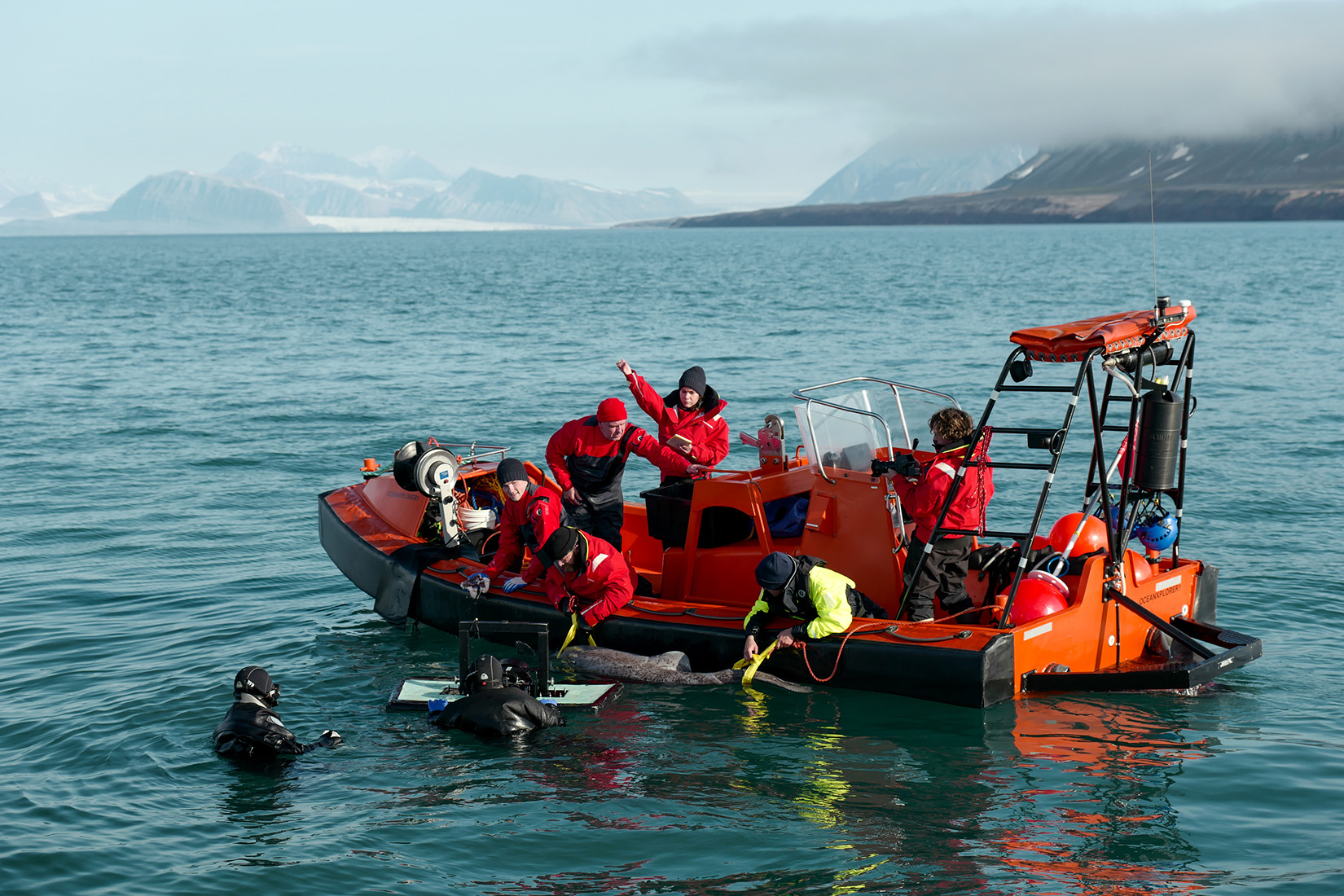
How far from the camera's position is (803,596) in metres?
7.17

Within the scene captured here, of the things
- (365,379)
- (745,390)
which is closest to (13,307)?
(365,379)

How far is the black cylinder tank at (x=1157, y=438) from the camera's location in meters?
6.82

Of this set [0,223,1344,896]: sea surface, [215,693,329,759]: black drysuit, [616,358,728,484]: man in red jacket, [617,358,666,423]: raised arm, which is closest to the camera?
[0,223,1344,896]: sea surface

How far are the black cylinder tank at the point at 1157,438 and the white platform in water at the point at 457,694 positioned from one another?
3511 mm

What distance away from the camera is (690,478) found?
27.9 ft

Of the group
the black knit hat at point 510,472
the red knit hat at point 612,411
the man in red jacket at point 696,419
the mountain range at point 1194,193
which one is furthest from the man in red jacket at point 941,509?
the mountain range at point 1194,193

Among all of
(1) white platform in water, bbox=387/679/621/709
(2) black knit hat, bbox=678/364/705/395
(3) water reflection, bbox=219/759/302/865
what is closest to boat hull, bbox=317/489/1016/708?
(1) white platform in water, bbox=387/679/621/709

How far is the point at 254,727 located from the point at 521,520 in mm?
2195

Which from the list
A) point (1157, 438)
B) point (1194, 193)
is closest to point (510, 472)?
point (1157, 438)

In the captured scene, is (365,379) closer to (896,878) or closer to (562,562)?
(562,562)

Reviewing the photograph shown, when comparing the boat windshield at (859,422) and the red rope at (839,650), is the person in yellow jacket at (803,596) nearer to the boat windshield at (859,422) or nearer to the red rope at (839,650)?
the red rope at (839,650)

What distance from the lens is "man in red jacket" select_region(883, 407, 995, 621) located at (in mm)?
6914

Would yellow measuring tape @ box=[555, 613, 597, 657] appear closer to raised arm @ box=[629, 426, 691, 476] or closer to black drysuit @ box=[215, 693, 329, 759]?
raised arm @ box=[629, 426, 691, 476]

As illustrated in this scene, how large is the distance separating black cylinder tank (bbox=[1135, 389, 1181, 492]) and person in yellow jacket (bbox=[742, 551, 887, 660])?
6.23 ft
